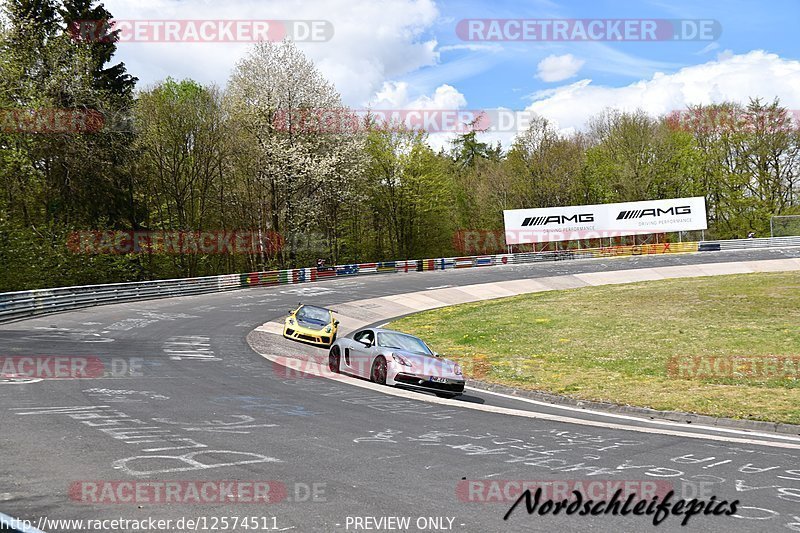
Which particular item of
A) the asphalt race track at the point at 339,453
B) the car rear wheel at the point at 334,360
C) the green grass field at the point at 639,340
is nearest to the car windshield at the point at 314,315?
the green grass field at the point at 639,340

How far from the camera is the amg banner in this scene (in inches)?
2549

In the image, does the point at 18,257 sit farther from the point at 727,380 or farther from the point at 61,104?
the point at 727,380

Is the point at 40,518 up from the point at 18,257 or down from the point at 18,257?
down

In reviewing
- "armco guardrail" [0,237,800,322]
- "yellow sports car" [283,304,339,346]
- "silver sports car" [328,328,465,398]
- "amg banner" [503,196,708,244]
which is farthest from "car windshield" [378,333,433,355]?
"amg banner" [503,196,708,244]

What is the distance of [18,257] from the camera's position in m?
38.1

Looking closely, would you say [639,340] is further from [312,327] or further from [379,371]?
[312,327]

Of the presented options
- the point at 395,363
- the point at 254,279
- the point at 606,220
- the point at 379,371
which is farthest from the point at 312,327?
the point at 606,220

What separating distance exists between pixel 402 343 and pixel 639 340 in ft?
33.3

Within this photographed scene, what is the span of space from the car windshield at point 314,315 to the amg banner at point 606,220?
42054mm

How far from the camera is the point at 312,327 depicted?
23969mm

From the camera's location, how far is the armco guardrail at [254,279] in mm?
28844

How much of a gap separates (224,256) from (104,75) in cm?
1823

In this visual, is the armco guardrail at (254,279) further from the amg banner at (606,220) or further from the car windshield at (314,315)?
the car windshield at (314,315)

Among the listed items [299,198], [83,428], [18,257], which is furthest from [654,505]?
[299,198]
